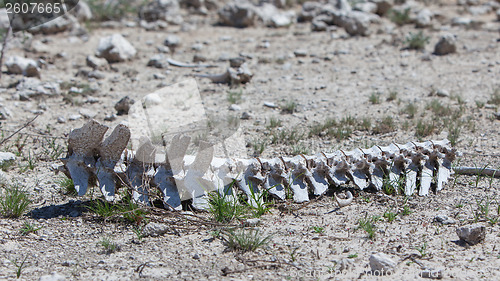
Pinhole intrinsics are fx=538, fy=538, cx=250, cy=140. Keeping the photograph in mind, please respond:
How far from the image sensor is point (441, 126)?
595cm

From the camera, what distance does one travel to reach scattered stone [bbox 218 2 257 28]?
10.4 m

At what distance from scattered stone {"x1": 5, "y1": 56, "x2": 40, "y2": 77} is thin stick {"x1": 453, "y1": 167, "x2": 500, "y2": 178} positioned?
570 centimetres

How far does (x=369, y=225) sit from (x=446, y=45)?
237 inches

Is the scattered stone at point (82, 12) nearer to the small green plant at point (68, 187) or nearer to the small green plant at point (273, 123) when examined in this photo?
the small green plant at point (273, 123)

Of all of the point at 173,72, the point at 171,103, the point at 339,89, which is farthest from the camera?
the point at 173,72

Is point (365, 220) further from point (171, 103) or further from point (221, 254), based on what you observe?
point (171, 103)

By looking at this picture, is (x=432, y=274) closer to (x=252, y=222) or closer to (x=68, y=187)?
(x=252, y=222)

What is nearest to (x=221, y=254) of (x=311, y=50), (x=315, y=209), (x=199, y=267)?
(x=199, y=267)

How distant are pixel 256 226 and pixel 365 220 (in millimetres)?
768

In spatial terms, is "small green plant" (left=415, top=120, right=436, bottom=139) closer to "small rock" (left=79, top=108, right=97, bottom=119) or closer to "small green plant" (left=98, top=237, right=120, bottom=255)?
"small green plant" (left=98, top=237, right=120, bottom=255)

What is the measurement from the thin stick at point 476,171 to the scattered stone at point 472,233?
1.18 m

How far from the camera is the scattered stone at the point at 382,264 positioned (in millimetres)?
3111

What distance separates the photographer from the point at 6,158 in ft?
15.8

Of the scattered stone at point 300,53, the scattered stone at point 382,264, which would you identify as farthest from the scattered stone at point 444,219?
the scattered stone at point 300,53
